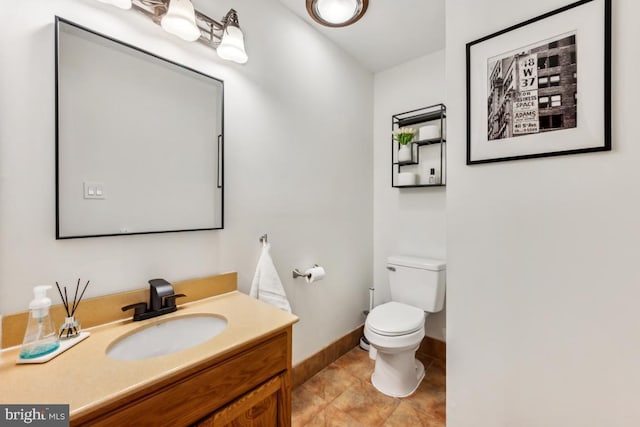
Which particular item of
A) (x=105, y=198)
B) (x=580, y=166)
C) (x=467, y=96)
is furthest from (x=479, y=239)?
(x=105, y=198)

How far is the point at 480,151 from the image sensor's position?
127 centimetres

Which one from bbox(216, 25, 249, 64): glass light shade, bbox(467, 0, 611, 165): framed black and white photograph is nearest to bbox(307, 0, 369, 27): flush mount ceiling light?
bbox(216, 25, 249, 64): glass light shade

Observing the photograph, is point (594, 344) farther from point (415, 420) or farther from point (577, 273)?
point (415, 420)

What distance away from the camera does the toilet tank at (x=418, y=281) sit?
2.01m

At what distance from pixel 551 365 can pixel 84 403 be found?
1591 millimetres

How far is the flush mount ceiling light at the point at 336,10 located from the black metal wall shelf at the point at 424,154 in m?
0.96

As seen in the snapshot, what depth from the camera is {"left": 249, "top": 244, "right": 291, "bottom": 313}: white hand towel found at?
1504 mm

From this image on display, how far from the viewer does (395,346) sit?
1.67m

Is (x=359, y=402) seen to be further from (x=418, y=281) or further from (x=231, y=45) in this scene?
(x=231, y=45)

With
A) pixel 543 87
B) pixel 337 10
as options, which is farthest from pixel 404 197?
pixel 337 10

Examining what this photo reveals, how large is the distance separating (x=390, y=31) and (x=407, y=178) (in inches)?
42.8

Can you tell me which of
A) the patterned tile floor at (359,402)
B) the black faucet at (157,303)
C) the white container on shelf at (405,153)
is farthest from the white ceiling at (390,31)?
the patterned tile floor at (359,402)

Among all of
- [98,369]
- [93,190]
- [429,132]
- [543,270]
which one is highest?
[429,132]

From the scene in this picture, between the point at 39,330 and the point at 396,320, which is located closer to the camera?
the point at 39,330
